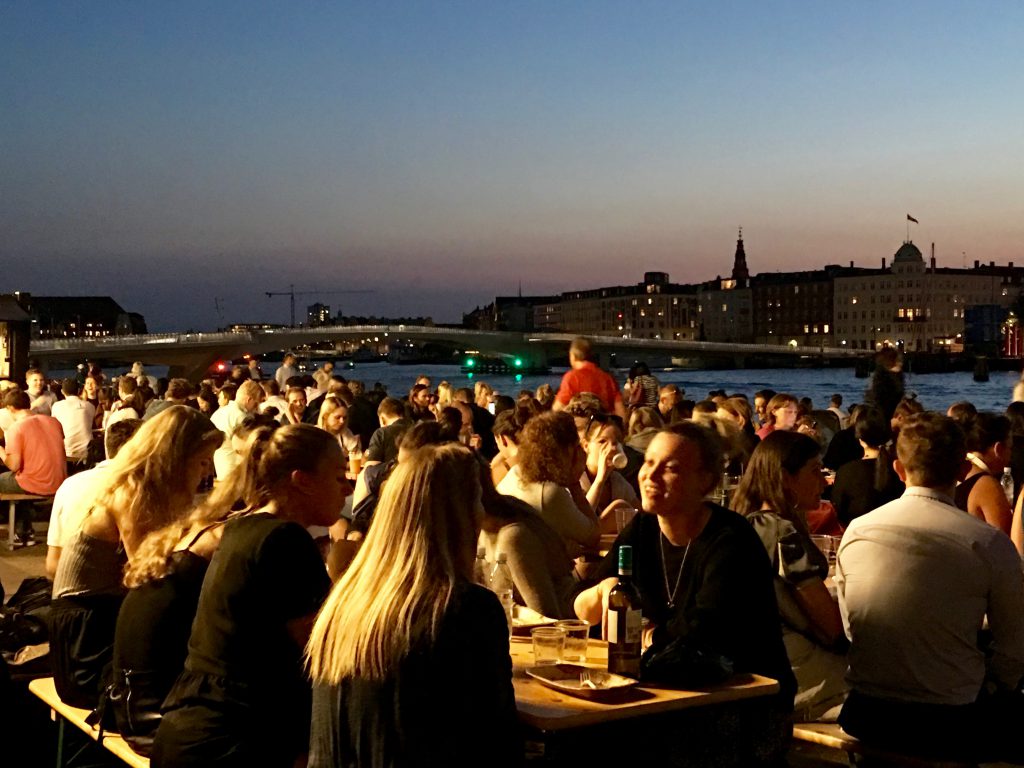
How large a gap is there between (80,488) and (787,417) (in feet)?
17.9

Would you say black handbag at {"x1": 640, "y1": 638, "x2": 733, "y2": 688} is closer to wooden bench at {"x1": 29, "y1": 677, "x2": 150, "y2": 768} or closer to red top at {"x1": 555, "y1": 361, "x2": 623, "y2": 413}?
wooden bench at {"x1": 29, "y1": 677, "x2": 150, "y2": 768}

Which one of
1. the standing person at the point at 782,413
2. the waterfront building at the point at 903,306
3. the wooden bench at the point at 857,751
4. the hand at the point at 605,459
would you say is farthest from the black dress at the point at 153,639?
the waterfront building at the point at 903,306

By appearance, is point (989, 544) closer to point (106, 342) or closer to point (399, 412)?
point (399, 412)

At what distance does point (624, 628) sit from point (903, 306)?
133405mm

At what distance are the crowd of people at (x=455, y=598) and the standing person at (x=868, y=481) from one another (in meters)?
1.12

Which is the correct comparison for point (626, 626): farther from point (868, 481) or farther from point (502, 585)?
point (868, 481)

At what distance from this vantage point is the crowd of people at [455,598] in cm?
269

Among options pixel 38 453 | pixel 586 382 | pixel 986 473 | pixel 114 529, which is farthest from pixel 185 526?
pixel 38 453

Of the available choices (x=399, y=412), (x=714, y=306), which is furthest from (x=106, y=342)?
(x=714, y=306)

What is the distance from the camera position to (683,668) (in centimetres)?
336

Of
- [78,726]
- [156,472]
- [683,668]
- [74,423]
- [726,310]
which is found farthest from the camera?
[726,310]

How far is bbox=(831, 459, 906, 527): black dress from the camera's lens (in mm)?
6293

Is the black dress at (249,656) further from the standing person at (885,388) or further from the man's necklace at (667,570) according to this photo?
the standing person at (885,388)

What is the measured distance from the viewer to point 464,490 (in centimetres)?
272
